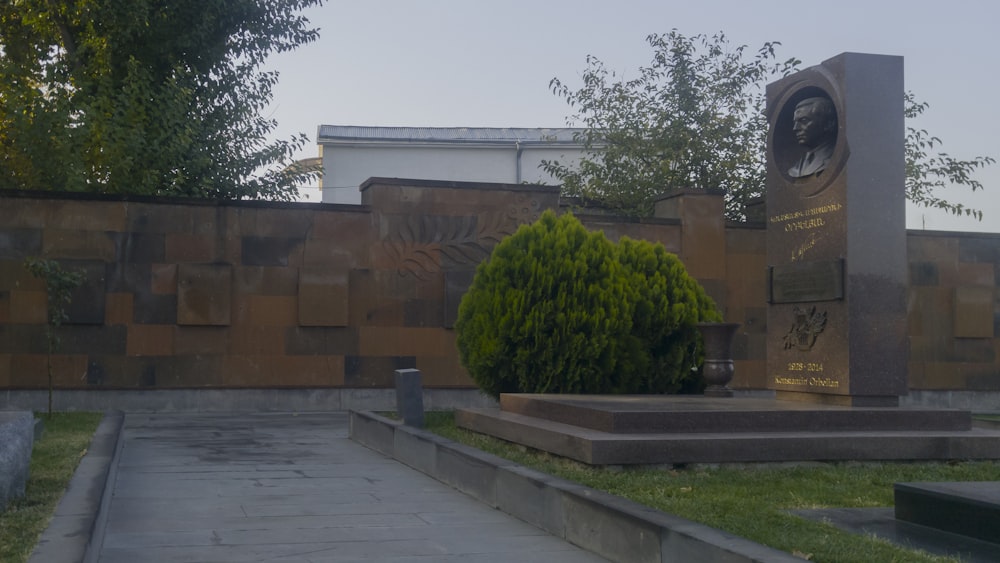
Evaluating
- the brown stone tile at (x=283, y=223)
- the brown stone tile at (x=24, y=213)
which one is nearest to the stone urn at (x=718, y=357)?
the brown stone tile at (x=283, y=223)

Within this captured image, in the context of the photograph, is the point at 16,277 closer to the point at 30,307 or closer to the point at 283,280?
the point at 30,307

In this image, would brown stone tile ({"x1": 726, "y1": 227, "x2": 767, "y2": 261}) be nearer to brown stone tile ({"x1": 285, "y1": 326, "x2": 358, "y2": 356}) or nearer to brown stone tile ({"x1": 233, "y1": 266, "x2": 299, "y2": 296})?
brown stone tile ({"x1": 285, "y1": 326, "x2": 358, "y2": 356})

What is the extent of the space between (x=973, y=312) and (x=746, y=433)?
47.4ft

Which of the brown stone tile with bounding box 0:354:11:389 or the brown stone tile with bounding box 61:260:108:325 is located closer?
the brown stone tile with bounding box 0:354:11:389

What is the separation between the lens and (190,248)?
18.1 meters

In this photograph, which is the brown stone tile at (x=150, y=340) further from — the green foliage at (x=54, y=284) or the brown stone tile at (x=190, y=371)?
the green foliage at (x=54, y=284)

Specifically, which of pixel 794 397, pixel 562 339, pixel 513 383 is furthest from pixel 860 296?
pixel 513 383

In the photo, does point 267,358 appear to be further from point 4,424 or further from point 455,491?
point 4,424

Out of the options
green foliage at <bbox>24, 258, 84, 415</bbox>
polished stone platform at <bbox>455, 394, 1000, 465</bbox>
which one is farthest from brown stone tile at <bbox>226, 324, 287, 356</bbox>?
polished stone platform at <bbox>455, 394, 1000, 465</bbox>

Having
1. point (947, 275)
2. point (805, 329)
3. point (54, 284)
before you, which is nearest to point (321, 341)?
point (54, 284)

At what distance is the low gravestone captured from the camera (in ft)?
23.1

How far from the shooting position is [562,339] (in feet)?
40.5

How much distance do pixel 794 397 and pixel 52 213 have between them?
39.6 feet

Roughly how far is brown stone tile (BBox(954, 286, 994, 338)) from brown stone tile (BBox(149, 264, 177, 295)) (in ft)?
49.4
